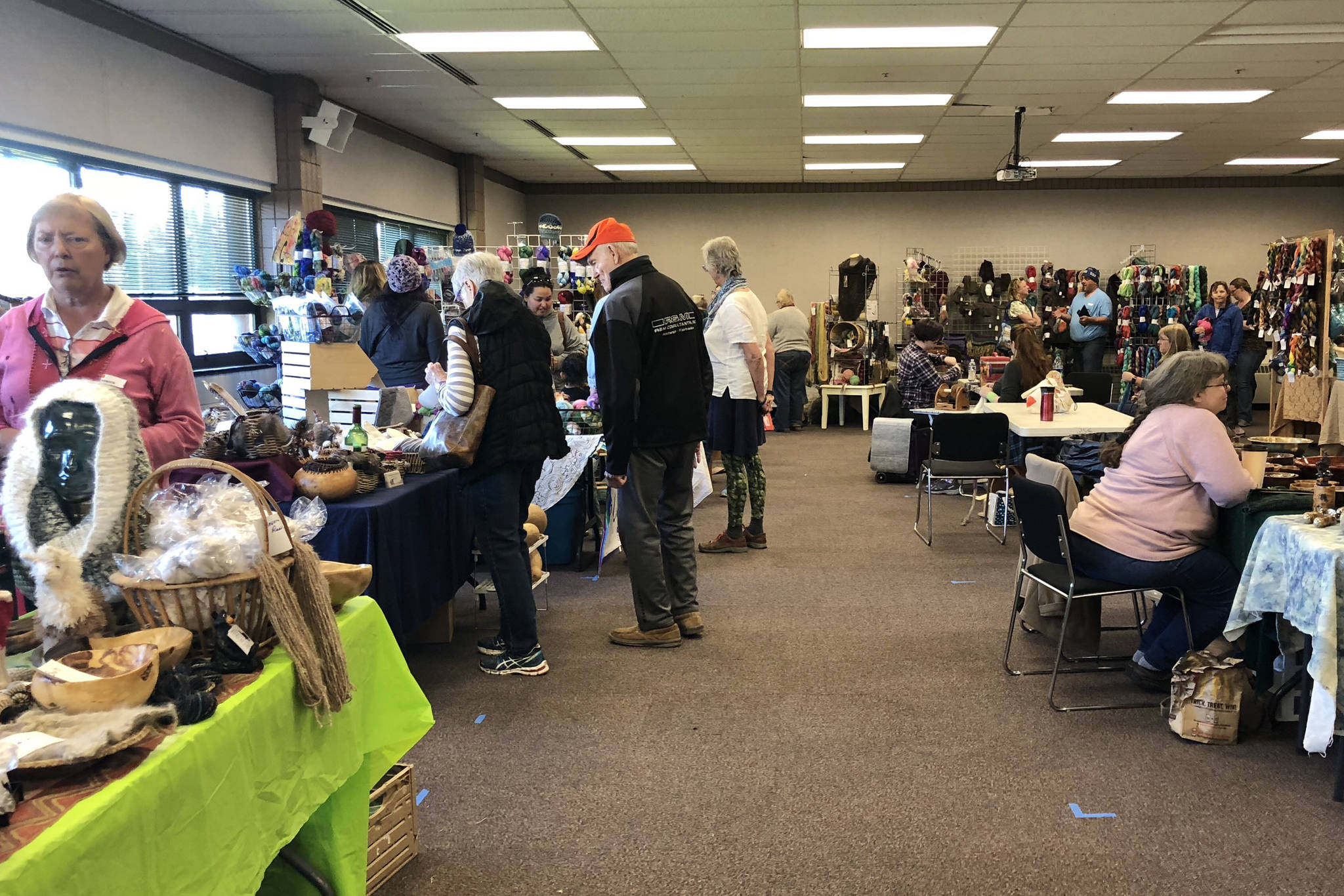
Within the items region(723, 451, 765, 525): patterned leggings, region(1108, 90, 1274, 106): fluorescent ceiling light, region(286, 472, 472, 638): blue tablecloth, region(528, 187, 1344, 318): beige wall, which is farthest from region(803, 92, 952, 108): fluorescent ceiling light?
region(528, 187, 1344, 318): beige wall

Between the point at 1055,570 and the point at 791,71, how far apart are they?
464cm

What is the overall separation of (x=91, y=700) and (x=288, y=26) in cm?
549

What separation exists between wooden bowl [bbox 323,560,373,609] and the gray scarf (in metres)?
3.29

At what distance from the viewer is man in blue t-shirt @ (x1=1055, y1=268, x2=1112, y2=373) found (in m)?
11.5

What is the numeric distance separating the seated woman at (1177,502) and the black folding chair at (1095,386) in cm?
483

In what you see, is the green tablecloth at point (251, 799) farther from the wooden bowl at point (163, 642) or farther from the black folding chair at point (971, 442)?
the black folding chair at point (971, 442)

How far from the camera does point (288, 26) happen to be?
5.82 meters

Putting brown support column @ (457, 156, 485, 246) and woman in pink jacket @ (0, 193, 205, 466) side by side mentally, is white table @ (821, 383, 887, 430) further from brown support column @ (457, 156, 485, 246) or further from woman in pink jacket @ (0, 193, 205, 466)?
woman in pink jacket @ (0, 193, 205, 466)

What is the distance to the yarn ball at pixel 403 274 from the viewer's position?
4648 mm

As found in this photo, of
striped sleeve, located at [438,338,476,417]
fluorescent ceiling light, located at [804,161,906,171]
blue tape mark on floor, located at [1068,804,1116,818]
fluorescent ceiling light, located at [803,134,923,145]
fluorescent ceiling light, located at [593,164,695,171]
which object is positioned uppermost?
fluorescent ceiling light, located at [593,164,695,171]

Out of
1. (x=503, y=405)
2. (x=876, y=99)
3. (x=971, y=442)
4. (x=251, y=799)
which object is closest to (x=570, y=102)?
(x=876, y=99)

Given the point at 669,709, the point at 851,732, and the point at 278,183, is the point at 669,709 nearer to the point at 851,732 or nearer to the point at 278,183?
the point at 851,732

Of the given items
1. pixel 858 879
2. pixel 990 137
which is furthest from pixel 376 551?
pixel 990 137

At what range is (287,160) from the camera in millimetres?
7191
